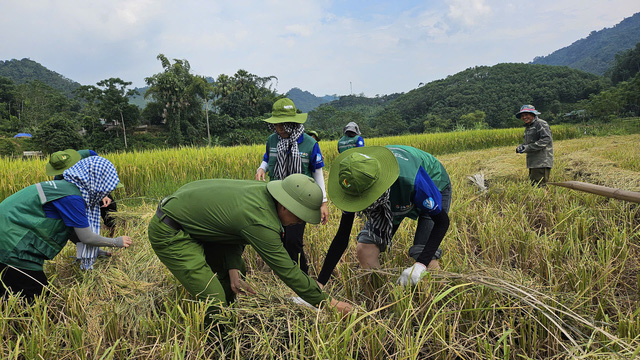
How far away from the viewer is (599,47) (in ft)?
416

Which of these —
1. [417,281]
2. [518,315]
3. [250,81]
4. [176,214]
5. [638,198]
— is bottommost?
[518,315]

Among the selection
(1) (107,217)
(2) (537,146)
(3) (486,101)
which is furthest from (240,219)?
(3) (486,101)

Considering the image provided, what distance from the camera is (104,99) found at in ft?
101

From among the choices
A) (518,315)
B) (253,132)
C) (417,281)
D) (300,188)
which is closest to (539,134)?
(518,315)

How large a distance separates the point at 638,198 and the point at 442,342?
1695mm

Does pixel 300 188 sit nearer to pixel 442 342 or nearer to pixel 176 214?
pixel 176 214

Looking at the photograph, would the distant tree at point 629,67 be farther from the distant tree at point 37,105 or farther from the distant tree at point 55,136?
the distant tree at point 37,105

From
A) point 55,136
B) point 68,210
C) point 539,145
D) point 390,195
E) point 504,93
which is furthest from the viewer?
point 504,93

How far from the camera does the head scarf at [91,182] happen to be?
2232 mm

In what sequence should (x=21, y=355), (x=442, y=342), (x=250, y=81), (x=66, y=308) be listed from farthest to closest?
1. (x=250, y=81)
2. (x=66, y=308)
3. (x=21, y=355)
4. (x=442, y=342)

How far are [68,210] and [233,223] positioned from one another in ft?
4.47

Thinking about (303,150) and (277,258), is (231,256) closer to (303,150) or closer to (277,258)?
(277,258)

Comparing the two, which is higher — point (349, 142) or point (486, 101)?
point (486, 101)

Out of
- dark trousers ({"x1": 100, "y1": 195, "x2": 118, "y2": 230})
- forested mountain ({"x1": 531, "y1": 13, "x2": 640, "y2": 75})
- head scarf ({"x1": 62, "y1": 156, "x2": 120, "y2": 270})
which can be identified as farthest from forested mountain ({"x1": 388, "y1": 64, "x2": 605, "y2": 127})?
forested mountain ({"x1": 531, "y1": 13, "x2": 640, "y2": 75})
